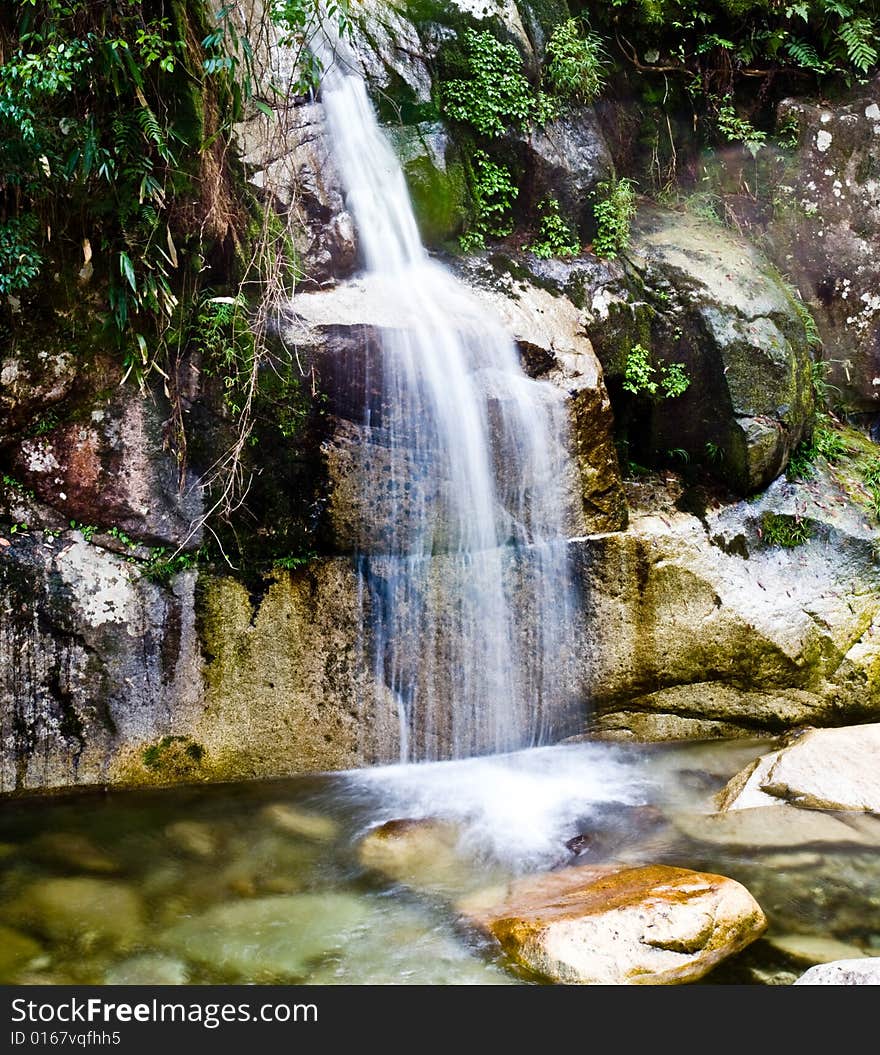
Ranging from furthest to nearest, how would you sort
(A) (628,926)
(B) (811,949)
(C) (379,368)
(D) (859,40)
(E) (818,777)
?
(D) (859,40) → (C) (379,368) → (E) (818,777) → (B) (811,949) → (A) (628,926)

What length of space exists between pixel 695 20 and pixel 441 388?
4853mm

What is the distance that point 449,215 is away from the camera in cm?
632

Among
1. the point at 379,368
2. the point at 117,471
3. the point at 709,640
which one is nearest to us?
the point at 117,471

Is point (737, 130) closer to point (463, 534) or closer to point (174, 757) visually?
point (463, 534)

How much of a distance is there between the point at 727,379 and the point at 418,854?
12.7 ft

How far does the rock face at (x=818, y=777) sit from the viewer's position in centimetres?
477


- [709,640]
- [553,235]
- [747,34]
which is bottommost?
[709,640]

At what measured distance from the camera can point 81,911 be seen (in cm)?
397

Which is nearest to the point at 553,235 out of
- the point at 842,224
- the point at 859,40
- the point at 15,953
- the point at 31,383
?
the point at 842,224

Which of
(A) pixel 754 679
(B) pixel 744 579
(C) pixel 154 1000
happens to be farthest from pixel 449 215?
(C) pixel 154 1000

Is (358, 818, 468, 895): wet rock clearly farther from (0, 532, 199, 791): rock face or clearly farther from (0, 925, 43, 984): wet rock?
(0, 925, 43, 984): wet rock

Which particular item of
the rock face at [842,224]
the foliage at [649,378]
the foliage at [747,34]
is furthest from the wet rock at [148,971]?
the foliage at [747,34]

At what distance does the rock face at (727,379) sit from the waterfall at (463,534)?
1.08 metres

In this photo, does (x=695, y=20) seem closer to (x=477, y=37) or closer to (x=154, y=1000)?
(x=477, y=37)
